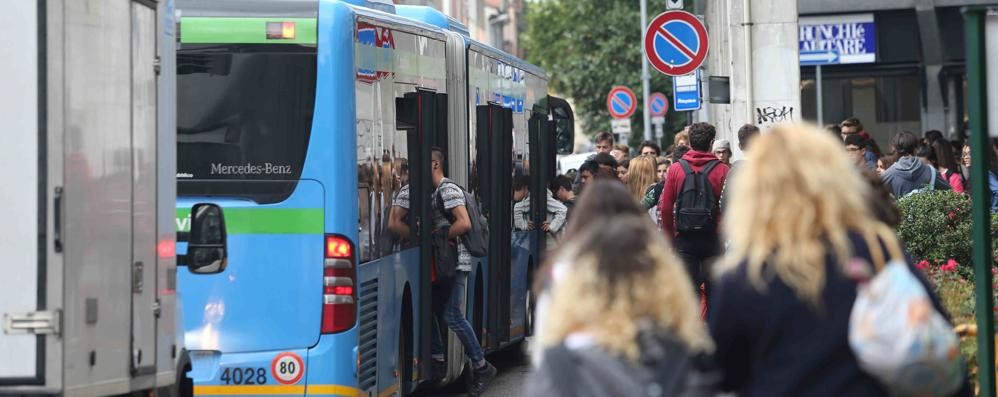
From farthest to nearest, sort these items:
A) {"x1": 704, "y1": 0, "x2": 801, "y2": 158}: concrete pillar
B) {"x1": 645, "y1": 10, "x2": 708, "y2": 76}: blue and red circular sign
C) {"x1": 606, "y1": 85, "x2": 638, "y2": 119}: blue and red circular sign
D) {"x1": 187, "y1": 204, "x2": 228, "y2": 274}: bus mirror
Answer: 1. {"x1": 606, "y1": 85, "x2": 638, "y2": 119}: blue and red circular sign
2. {"x1": 645, "y1": 10, "x2": 708, "y2": 76}: blue and red circular sign
3. {"x1": 704, "y1": 0, "x2": 801, "y2": 158}: concrete pillar
4. {"x1": 187, "y1": 204, "x2": 228, "y2": 274}: bus mirror

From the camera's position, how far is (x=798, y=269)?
424cm

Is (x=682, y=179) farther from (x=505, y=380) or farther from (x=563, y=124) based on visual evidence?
(x=563, y=124)

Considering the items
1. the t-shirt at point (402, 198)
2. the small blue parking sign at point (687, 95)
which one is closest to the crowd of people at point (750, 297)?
the t-shirt at point (402, 198)

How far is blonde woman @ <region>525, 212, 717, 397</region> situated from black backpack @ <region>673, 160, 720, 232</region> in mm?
8641

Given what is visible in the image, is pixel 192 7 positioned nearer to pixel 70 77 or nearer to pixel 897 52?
pixel 70 77

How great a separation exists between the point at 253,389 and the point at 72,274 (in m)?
3.40

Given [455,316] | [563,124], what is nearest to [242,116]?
[455,316]

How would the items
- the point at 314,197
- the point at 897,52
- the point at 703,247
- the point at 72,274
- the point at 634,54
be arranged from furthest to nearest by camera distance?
the point at 634,54, the point at 897,52, the point at 703,247, the point at 314,197, the point at 72,274

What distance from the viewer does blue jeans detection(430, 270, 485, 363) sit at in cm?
1216

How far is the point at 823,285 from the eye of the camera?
14.0ft

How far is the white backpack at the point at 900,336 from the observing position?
412 centimetres

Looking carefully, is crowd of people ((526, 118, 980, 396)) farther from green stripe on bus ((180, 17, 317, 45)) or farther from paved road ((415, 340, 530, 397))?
paved road ((415, 340, 530, 397))

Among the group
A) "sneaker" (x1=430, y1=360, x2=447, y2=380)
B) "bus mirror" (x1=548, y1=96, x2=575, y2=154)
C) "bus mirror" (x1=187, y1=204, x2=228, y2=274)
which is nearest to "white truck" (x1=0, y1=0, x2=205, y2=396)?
"bus mirror" (x1=187, y1=204, x2=228, y2=274)

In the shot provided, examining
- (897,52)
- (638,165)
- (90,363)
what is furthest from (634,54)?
(90,363)
